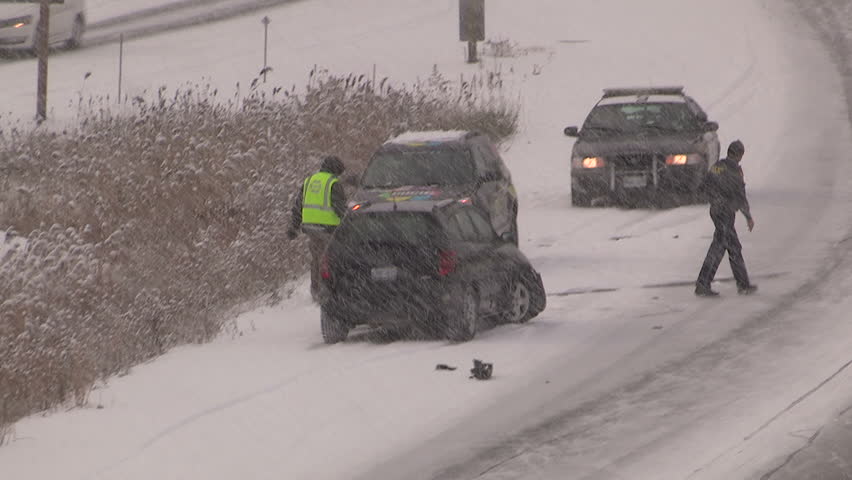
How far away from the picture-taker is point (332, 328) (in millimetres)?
16516

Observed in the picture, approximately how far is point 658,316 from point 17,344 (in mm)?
6562

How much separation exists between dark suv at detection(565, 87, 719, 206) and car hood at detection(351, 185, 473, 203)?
655cm

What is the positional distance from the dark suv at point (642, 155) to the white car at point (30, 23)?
15.5m

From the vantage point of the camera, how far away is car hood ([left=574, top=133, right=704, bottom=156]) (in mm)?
24938

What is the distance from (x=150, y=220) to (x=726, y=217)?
806 cm

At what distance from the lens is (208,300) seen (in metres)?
19.0

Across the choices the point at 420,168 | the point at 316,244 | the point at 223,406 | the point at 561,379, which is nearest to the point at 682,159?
the point at 420,168

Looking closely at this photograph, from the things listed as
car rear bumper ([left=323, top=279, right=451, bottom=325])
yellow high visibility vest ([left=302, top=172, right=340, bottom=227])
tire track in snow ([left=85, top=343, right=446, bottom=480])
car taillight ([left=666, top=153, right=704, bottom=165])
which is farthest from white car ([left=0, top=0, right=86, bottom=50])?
tire track in snow ([left=85, top=343, right=446, bottom=480])

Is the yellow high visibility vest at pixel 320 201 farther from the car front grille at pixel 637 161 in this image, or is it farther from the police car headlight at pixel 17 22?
the police car headlight at pixel 17 22

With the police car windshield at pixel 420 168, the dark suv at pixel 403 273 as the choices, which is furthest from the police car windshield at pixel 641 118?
the dark suv at pixel 403 273

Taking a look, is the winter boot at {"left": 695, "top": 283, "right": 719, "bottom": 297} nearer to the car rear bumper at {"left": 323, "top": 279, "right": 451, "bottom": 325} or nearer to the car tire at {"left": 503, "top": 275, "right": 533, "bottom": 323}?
the car tire at {"left": 503, "top": 275, "right": 533, "bottom": 323}

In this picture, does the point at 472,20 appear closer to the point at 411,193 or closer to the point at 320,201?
the point at 411,193

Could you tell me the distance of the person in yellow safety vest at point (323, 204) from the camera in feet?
57.9

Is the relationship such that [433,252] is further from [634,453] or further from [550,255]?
[550,255]
